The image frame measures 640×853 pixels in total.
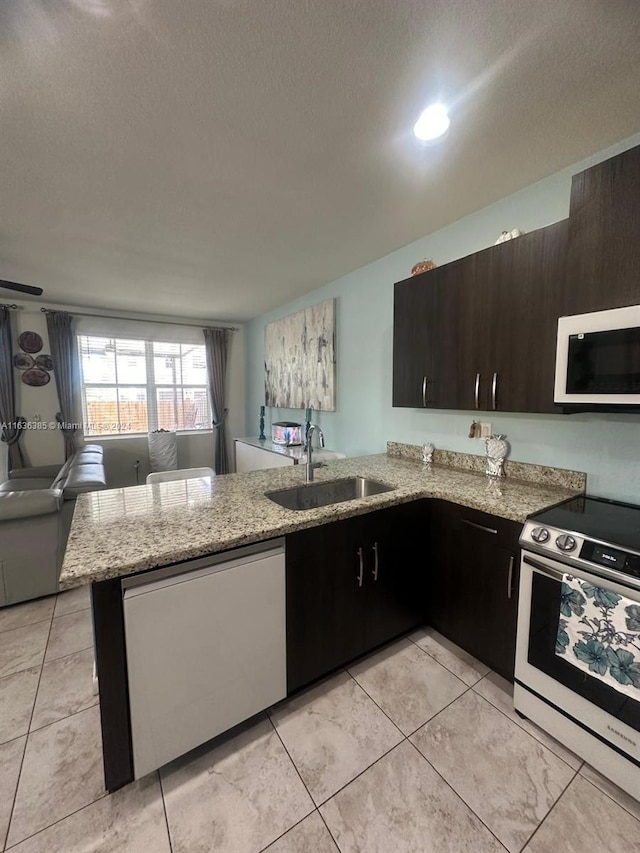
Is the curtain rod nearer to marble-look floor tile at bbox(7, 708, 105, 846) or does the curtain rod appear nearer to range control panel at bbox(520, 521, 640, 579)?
marble-look floor tile at bbox(7, 708, 105, 846)

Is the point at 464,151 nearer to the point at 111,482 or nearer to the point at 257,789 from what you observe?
the point at 257,789

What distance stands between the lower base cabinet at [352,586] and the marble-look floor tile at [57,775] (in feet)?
2.61

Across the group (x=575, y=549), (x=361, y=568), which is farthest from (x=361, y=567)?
(x=575, y=549)

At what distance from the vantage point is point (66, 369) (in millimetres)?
4309

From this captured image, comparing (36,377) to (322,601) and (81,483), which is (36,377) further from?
(322,601)

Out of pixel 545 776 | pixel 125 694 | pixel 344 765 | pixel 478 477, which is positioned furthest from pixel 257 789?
pixel 478 477

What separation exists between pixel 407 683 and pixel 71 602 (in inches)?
90.0

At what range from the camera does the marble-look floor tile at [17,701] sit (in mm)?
1443

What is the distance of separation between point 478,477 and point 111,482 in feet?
15.5

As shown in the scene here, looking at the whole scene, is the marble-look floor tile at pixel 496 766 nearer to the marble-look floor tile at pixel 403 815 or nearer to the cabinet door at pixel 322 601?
the marble-look floor tile at pixel 403 815

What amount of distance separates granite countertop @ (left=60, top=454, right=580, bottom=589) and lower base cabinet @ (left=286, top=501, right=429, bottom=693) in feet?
0.35

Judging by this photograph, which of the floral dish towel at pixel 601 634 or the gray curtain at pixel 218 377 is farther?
the gray curtain at pixel 218 377

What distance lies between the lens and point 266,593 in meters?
1.36

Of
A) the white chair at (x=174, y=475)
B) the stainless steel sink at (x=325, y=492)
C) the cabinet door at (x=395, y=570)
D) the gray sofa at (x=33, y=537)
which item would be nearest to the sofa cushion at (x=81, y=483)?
the gray sofa at (x=33, y=537)
